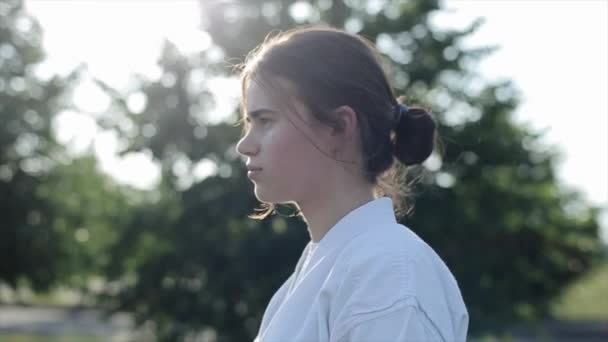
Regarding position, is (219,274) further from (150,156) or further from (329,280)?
(329,280)

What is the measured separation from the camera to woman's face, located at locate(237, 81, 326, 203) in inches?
65.7

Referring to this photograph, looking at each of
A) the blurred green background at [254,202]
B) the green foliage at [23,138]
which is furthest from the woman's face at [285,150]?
the green foliage at [23,138]

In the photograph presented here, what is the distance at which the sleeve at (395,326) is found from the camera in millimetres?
1368

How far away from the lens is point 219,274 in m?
8.87

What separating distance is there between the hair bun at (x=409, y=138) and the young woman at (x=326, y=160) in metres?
0.01

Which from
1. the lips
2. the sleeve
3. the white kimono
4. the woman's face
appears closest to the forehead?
the woman's face

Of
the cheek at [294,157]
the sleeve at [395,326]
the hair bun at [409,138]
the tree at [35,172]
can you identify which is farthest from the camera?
the tree at [35,172]

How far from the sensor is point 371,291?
4.65ft

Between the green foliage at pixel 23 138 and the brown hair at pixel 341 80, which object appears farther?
the green foliage at pixel 23 138

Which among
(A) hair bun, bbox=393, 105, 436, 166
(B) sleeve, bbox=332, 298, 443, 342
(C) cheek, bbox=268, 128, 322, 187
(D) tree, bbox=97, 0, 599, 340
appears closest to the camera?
(B) sleeve, bbox=332, 298, 443, 342

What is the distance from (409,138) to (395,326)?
58cm

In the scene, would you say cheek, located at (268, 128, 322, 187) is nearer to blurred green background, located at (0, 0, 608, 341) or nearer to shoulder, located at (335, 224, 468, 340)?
shoulder, located at (335, 224, 468, 340)

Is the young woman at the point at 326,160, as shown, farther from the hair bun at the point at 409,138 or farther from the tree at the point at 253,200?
the tree at the point at 253,200

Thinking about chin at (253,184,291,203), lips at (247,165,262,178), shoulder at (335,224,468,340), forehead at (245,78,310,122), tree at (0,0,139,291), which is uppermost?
forehead at (245,78,310,122)
